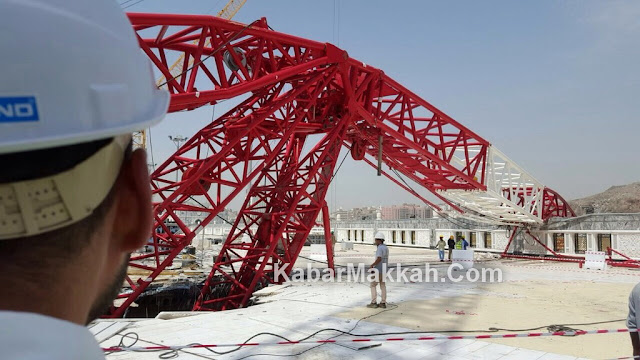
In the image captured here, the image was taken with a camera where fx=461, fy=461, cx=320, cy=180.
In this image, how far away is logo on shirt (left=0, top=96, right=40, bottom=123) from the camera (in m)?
0.74

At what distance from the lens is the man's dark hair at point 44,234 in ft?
2.52

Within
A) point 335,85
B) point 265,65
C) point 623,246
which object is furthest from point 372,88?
point 623,246

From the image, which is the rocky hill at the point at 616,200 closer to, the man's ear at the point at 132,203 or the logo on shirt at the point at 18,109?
the man's ear at the point at 132,203

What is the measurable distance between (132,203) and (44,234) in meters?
0.20

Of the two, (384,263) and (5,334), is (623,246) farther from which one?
(5,334)

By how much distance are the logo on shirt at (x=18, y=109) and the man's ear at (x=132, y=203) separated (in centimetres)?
23

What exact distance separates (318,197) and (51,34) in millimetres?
14936

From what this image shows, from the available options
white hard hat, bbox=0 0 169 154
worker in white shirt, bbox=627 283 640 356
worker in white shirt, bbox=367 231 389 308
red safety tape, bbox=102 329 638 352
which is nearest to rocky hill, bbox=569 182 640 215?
worker in white shirt, bbox=367 231 389 308

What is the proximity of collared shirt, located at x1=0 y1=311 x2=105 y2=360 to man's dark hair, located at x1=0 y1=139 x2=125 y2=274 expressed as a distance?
12cm

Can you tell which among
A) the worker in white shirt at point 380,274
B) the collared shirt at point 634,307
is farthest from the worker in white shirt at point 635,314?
the worker in white shirt at point 380,274

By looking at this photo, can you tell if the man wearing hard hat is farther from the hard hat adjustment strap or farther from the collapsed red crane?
the collapsed red crane

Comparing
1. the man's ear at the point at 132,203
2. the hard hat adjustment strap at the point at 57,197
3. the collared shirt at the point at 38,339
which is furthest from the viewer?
the man's ear at the point at 132,203

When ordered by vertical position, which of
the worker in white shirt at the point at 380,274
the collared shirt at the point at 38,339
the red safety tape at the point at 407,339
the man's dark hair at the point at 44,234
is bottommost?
the red safety tape at the point at 407,339

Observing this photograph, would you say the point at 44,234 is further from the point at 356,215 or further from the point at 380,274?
the point at 356,215
